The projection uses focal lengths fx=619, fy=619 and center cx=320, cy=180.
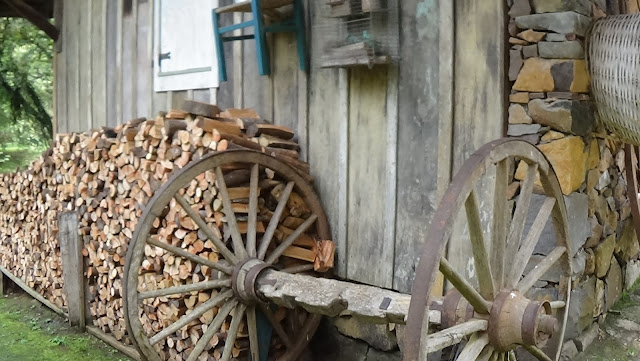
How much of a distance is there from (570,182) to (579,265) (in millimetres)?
544

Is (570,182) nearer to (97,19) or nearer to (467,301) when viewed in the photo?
(467,301)

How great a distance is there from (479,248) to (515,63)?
131cm

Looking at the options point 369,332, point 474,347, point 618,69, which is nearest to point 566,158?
point 618,69

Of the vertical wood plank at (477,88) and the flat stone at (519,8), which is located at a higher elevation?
the flat stone at (519,8)

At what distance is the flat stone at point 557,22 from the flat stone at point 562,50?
66 mm

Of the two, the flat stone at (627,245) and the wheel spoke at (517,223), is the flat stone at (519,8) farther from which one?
the flat stone at (627,245)

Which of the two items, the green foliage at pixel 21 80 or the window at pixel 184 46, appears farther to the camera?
the green foliage at pixel 21 80

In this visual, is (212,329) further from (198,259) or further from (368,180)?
(368,180)

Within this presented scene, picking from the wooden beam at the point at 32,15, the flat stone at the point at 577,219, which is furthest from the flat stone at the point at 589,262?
the wooden beam at the point at 32,15

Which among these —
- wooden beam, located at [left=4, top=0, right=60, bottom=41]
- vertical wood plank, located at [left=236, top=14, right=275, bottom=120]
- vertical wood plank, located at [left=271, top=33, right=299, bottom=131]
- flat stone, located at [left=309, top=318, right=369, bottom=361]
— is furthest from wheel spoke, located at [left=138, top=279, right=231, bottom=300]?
wooden beam, located at [left=4, top=0, right=60, bottom=41]

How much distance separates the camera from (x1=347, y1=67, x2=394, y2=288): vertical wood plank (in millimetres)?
4098

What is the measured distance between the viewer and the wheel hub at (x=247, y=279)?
3760 millimetres

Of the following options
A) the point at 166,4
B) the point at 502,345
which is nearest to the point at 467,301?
the point at 502,345

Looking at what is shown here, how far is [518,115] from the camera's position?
3.46 meters
